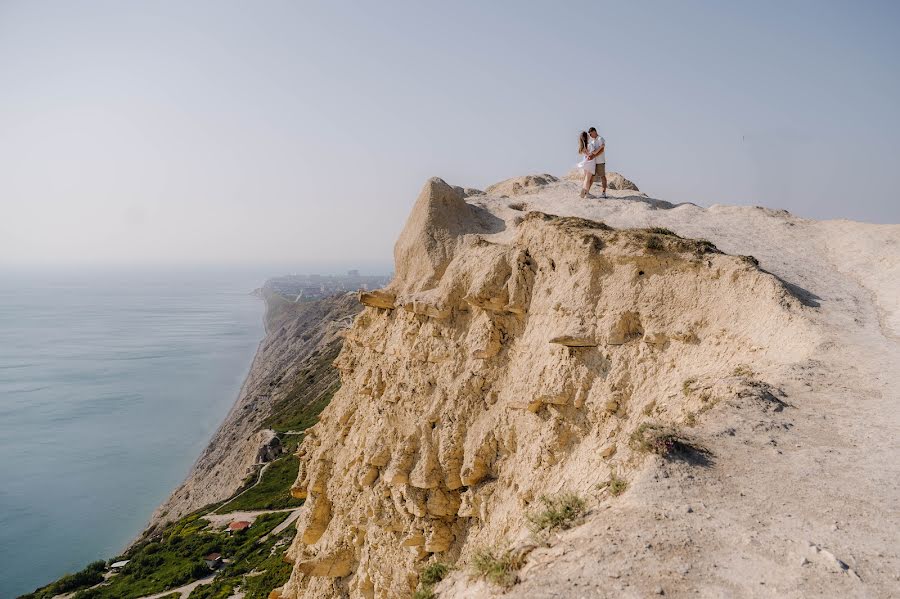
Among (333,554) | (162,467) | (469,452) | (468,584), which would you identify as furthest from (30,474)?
(468,584)

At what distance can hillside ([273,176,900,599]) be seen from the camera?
4848 mm

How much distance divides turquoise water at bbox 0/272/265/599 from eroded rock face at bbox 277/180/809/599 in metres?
41.4

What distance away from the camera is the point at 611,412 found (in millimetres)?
8938

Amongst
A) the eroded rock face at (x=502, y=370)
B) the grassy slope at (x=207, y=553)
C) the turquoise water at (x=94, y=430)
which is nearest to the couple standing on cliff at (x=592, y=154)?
the eroded rock face at (x=502, y=370)

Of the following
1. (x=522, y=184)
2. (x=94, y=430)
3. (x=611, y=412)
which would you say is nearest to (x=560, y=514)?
(x=611, y=412)

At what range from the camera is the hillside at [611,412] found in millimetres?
4848

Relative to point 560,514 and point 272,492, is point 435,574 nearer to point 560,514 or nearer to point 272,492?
point 560,514

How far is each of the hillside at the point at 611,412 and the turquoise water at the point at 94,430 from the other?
139ft

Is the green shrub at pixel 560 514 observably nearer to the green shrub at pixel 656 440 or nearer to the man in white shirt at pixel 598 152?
the green shrub at pixel 656 440

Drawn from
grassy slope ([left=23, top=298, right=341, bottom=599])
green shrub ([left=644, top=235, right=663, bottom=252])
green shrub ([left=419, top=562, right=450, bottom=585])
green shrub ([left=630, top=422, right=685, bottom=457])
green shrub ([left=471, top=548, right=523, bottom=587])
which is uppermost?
green shrub ([left=644, top=235, right=663, bottom=252])

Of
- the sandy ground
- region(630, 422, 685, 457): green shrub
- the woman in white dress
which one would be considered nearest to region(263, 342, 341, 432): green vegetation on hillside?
the woman in white dress

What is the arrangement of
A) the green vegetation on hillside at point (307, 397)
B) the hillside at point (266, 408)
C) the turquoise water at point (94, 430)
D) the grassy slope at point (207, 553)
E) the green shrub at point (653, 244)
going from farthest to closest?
1. the green vegetation on hillside at point (307, 397)
2. the hillside at point (266, 408)
3. the turquoise water at point (94, 430)
4. the grassy slope at point (207, 553)
5. the green shrub at point (653, 244)

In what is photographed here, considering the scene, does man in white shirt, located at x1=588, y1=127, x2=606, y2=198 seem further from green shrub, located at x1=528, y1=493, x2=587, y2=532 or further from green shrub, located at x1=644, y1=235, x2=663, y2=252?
green shrub, located at x1=528, y1=493, x2=587, y2=532

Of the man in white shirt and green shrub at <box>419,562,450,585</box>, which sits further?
the man in white shirt
